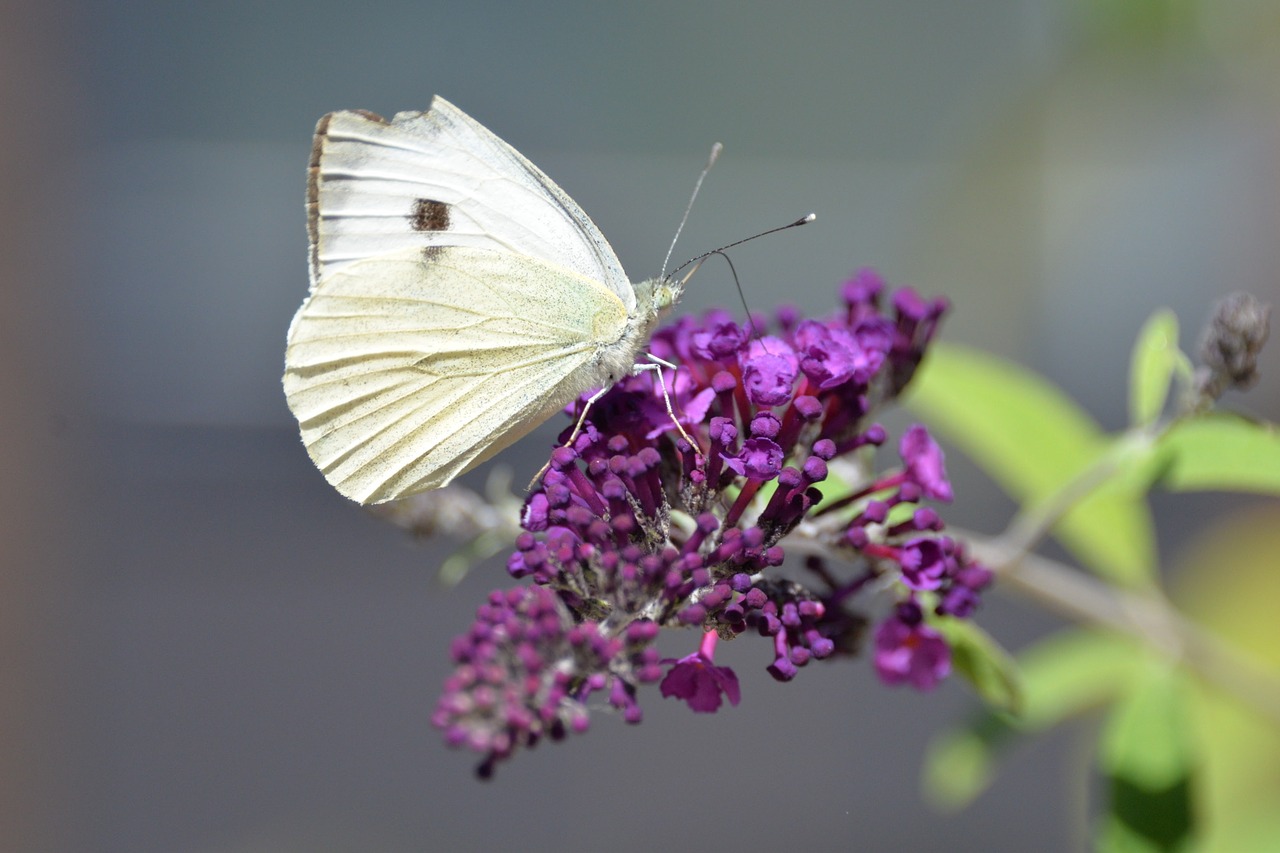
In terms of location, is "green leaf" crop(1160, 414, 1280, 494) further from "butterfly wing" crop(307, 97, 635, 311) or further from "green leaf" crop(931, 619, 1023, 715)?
"butterfly wing" crop(307, 97, 635, 311)

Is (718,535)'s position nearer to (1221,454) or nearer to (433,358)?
(433,358)

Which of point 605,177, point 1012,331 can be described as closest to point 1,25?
point 605,177

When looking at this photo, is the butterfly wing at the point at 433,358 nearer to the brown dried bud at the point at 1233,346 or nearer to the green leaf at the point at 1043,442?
the green leaf at the point at 1043,442

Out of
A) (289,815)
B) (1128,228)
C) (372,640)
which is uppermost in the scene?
(1128,228)

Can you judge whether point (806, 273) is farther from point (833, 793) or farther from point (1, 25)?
point (1, 25)

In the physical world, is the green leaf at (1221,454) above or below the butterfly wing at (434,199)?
below

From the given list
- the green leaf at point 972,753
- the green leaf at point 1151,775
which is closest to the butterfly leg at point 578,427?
the green leaf at point 1151,775

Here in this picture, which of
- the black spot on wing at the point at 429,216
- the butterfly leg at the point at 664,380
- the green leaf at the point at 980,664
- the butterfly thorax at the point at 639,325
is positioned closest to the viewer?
the butterfly leg at the point at 664,380
